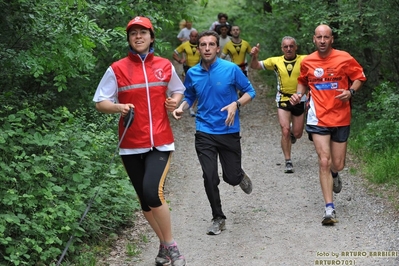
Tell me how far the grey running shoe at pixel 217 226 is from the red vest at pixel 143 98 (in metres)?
1.77

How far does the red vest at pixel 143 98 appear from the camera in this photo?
619cm

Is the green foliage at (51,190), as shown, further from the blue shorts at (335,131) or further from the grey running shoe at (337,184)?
the grey running shoe at (337,184)

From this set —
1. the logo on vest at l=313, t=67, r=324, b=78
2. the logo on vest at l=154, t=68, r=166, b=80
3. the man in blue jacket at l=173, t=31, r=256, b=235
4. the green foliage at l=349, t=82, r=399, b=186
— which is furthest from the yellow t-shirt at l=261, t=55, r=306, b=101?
the logo on vest at l=154, t=68, r=166, b=80

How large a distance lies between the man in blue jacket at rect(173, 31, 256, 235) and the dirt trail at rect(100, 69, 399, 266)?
531 millimetres

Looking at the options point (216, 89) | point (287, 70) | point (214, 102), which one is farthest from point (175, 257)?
point (287, 70)

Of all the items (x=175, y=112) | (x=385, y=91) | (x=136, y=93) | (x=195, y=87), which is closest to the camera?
(x=136, y=93)

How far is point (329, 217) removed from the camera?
7.73 metres

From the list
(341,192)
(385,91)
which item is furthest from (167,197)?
(385,91)

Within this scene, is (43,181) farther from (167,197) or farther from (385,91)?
(385,91)

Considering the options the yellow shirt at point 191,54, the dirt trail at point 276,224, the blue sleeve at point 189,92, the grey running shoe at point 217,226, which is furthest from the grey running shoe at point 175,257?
the yellow shirt at point 191,54

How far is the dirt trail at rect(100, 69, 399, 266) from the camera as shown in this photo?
22.4 ft

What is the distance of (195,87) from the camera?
7.61 meters

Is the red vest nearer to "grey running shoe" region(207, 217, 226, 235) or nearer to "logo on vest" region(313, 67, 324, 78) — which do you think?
"grey running shoe" region(207, 217, 226, 235)

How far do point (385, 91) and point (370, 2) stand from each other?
164 centimetres
